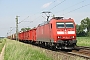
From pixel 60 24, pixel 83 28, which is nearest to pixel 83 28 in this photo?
pixel 83 28

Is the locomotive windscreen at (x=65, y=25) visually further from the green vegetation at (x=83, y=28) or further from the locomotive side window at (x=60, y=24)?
the green vegetation at (x=83, y=28)

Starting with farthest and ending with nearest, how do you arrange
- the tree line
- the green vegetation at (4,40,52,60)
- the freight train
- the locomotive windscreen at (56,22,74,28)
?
the tree line
the locomotive windscreen at (56,22,74,28)
the freight train
the green vegetation at (4,40,52,60)

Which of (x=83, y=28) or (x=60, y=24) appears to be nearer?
(x=60, y=24)

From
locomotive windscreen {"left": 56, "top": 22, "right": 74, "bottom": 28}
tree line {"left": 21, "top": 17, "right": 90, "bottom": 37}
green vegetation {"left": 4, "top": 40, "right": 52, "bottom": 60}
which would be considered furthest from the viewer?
tree line {"left": 21, "top": 17, "right": 90, "bottom": 37}

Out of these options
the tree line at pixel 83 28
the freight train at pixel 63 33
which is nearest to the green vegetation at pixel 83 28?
the tree line at pixel 83 28

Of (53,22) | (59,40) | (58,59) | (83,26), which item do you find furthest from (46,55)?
(83,26)

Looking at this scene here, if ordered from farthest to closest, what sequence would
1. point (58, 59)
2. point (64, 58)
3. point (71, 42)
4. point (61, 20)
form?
point (61, 20) → point (71, 42) → point (58, 59) → point (64, 58)

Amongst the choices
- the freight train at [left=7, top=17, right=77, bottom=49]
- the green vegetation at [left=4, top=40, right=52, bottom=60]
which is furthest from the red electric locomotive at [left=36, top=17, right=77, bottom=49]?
the green vegetation at [left=4, top=40, right=52, bottom=60]

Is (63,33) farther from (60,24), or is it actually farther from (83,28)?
(83,28)

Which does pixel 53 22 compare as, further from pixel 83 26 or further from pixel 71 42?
pixel 83 26

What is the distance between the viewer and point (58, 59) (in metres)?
13.3

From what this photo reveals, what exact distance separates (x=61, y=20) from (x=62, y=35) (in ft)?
5.33

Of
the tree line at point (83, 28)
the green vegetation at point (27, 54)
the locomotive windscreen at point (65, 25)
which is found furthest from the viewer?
the tree line at point (83, 28)

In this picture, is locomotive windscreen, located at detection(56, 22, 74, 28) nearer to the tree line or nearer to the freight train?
the freight train
